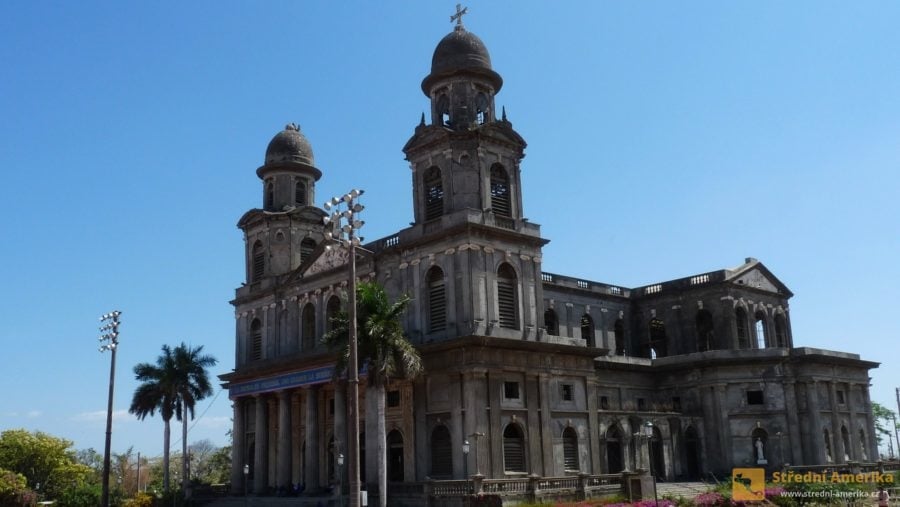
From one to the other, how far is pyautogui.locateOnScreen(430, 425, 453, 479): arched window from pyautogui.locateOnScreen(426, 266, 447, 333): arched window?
485cm

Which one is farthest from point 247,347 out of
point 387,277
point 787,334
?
point 787,334

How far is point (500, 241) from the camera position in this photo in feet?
141

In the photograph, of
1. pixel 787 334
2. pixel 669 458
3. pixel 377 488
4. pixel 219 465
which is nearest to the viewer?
pixel 377 488

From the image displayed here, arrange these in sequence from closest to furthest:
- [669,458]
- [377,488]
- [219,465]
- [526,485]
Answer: [526,485], [377,488], [669,458], [219,465]

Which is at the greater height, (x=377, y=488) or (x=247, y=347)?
(x=247, y=347)

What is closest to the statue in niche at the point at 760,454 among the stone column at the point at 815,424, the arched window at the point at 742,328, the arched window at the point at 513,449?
the stone column at the point at 815,424

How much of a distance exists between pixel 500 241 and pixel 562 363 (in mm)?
6963

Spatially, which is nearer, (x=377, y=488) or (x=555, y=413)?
(x=377, y=488)

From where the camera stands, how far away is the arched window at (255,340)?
53969 millimetres

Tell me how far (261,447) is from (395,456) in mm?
10706

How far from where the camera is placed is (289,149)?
55969mm

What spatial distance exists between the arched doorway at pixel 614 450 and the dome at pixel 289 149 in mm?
24977

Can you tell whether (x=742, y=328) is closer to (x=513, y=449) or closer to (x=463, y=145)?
(x=513, y=449)

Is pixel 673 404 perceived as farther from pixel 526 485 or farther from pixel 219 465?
pixel 219 465
